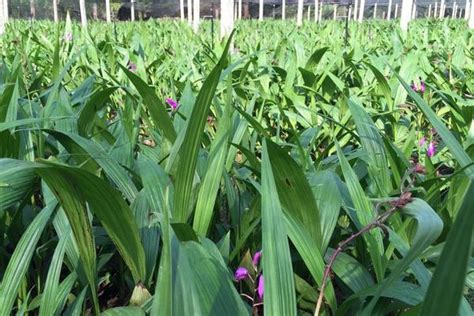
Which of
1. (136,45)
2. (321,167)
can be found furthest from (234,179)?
(136,45)

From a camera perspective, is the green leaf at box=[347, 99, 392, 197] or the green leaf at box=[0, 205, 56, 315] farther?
the green leaf at box=[347, 99, 392, 197]

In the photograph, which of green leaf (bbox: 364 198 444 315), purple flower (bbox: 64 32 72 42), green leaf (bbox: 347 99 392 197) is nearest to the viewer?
green leaf (bbox: 364 198 444 315)

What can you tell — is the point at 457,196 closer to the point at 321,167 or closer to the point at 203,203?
the point at 321,167

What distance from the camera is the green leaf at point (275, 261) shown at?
47 cm

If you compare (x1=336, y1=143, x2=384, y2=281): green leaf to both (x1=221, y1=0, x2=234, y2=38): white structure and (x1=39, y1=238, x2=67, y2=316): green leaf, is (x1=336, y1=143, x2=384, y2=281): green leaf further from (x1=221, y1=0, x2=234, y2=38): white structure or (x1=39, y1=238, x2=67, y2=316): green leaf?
(x1=221, y1=0, x2=234, y2=38): white structure

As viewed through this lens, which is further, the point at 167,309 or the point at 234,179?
the point at 234,179

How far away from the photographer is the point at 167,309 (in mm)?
446

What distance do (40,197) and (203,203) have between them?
0.42 metres

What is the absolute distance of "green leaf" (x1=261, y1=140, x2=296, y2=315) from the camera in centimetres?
47

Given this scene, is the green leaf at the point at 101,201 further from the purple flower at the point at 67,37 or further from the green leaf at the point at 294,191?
the purple flower at the point at 67,37

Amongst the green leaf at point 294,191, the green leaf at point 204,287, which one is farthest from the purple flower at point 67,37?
the green leaf at point 204,287

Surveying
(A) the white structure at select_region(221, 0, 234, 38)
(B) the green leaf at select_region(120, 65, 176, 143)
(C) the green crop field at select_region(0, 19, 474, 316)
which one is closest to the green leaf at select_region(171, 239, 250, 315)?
(C) the green crop field at select_region(0, 19, 474, 316)

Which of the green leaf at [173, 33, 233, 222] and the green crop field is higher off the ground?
the green leaf at [173, 33, 233, 222]

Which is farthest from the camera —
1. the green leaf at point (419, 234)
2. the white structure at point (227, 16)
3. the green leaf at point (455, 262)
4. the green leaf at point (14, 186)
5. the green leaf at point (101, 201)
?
the white structure at point (227, 16)
